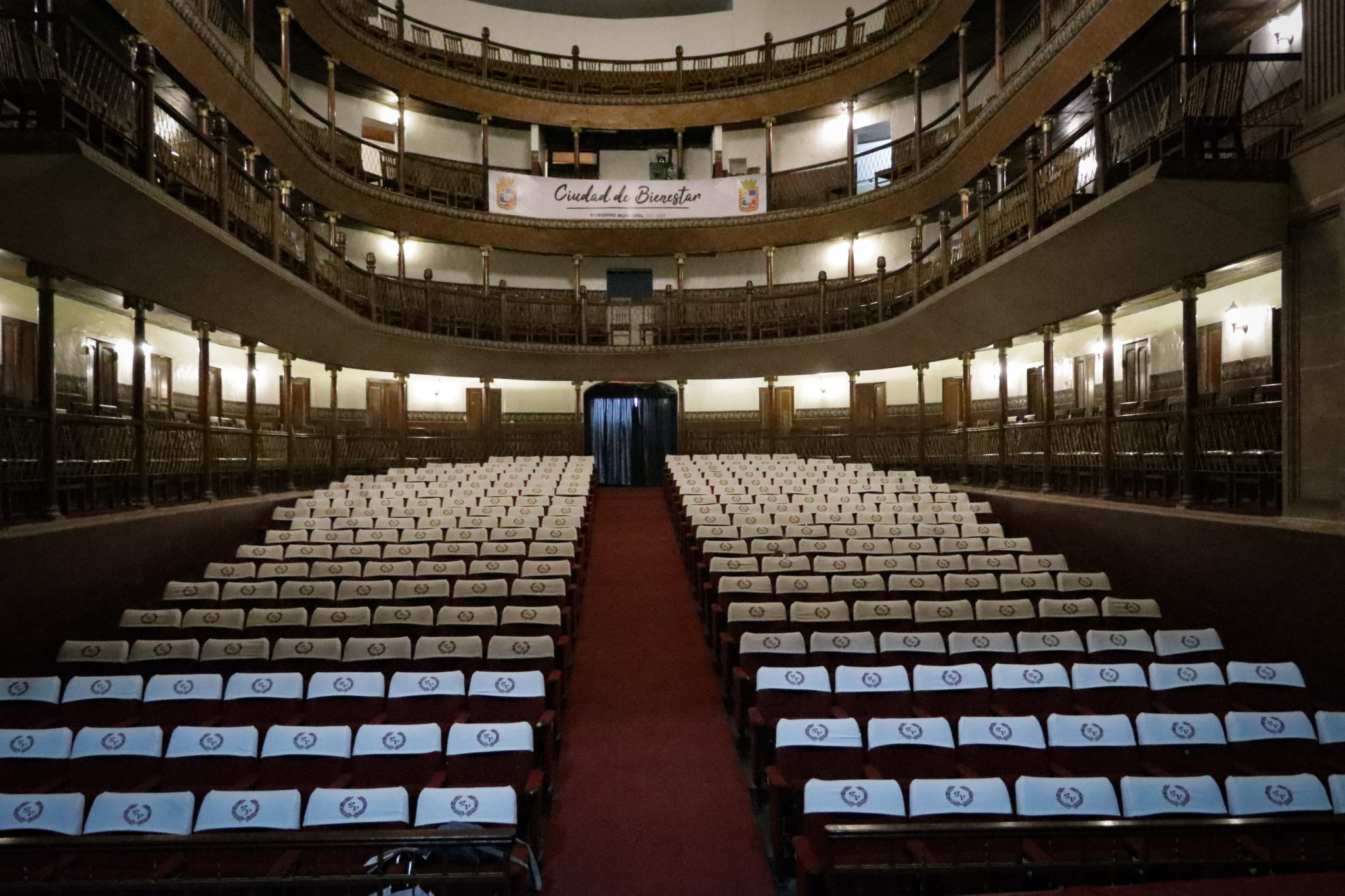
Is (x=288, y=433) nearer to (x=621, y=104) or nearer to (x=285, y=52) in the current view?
(x=285, y=52)

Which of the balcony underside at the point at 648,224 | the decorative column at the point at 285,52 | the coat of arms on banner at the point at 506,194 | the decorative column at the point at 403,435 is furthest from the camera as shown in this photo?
the coat of arms on banner at the point at 506,194

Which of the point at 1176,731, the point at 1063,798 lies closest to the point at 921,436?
the point at 1176,731

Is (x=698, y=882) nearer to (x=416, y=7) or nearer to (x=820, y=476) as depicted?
(x=820, y=476)

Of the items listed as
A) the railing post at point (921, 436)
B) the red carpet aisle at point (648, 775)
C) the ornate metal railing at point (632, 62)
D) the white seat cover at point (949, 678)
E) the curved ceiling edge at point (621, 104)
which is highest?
the ornate metal railing at point (632, 62)

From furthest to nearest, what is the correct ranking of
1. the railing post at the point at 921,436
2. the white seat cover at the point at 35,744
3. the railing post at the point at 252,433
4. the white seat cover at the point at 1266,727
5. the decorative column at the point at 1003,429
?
the railing post at the point at 921,436 → the decorative column at the point at 1003,429 → the railing post at the point at 252,433 → the white seat cover at the point at 1266,727 → the white seat cover at the point at 35,744

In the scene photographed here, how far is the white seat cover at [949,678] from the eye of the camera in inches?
190

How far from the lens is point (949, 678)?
4.89 meters

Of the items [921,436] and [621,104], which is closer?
[921,436]

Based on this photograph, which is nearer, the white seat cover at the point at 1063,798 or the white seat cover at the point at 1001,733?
the white seat cover at the point at 1063,798

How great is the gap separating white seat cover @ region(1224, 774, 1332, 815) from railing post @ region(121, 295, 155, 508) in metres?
9.83

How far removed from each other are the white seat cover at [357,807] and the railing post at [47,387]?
5156 millimetres

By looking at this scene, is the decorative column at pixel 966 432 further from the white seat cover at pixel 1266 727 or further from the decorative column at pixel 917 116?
the white seat cover at pixel 1266 727

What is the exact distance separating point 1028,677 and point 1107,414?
18.5ft

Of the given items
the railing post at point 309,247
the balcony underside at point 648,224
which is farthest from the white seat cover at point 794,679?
the railing post at point 309,247
